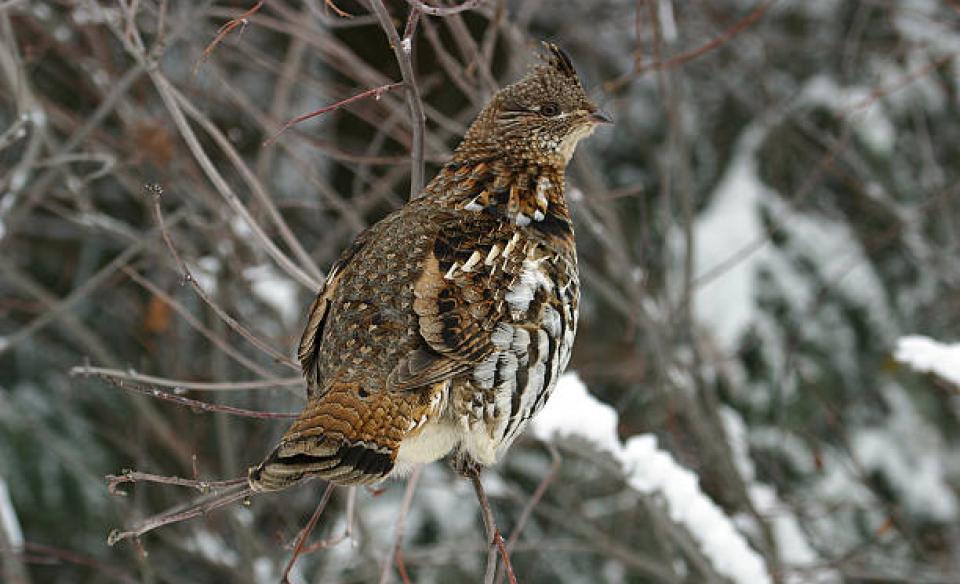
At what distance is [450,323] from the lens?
288 centimetres

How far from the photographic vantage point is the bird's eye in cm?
332

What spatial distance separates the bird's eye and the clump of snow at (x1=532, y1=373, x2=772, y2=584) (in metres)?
0.90

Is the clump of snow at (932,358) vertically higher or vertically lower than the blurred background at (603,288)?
lower

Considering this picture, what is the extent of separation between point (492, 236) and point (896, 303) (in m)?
3.70

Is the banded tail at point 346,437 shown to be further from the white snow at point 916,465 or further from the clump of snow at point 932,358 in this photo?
the white snow at point 916,465

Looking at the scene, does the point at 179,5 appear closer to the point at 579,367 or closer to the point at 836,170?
A: the point at 579,367

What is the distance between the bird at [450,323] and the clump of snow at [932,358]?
3.25 feet

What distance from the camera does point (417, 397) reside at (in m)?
2.82

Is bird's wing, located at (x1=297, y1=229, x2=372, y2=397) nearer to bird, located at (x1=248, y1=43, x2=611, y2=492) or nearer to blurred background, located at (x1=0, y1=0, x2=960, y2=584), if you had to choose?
bird, located at (x1=248, y1=43, x2=611, y2=492)

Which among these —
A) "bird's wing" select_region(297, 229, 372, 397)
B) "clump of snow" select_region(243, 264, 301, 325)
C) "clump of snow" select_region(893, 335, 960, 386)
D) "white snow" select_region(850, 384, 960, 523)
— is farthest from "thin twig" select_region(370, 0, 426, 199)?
"white snow" select_region(850, 384, 960, 523)

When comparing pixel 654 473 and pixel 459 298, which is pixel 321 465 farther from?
pixel 654 473

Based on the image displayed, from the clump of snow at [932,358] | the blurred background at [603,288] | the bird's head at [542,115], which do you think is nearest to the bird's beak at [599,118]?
the bird's head at [542,115]

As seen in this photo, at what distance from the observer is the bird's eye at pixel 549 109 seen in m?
3.32

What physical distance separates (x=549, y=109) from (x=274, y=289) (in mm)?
2435
